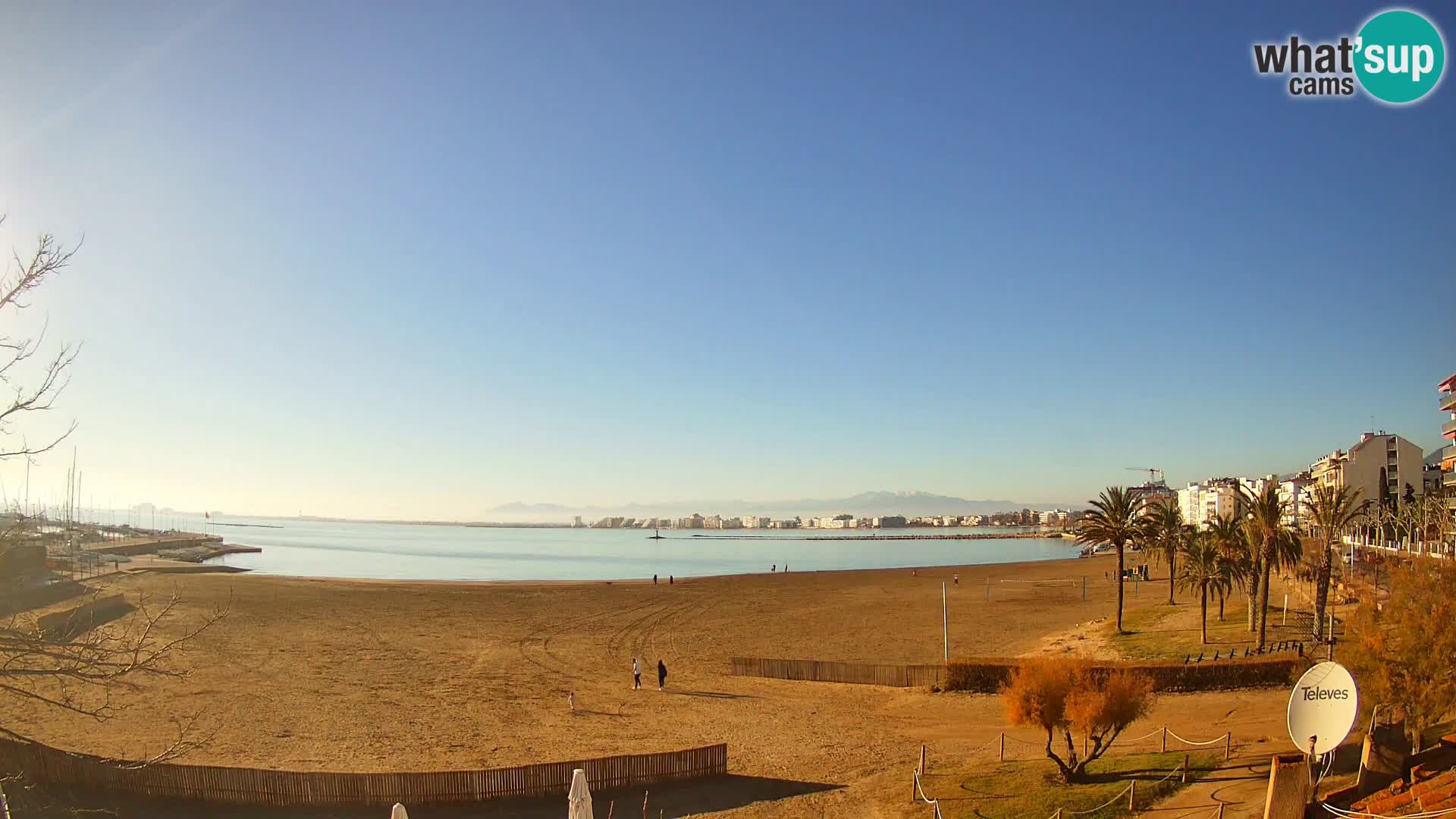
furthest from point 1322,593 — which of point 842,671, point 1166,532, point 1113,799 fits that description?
point 1166,532

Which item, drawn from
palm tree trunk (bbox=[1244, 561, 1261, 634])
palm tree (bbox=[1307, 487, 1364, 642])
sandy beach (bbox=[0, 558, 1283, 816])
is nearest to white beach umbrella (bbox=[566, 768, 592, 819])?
sandy beach (bbox=[0, 558, 1283, 816])

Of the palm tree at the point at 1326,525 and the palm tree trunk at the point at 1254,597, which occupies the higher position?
the palm tree at the point at 1326,525

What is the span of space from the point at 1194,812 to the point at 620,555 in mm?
163168

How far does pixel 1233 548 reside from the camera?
41.8 meters

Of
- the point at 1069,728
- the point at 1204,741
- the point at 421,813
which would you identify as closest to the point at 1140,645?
the point at 1204,741

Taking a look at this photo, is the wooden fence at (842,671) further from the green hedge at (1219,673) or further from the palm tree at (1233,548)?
the palm tree at (1233,548)

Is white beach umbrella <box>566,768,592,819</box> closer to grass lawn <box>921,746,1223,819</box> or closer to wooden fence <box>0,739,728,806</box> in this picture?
wooden fence <box>0,739,728,806</box>

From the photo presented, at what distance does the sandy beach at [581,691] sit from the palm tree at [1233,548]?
7.68 meters

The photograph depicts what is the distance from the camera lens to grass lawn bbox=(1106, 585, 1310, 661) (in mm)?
35812

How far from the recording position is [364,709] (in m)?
30.9

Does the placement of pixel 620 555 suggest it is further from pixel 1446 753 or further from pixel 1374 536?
pixel 1446 753

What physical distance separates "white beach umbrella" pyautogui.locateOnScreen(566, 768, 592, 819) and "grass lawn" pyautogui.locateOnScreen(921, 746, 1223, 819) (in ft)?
28.5

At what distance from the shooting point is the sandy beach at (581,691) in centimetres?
2516

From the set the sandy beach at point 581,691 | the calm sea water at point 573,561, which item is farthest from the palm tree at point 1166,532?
the calm sea water at point 573,561
